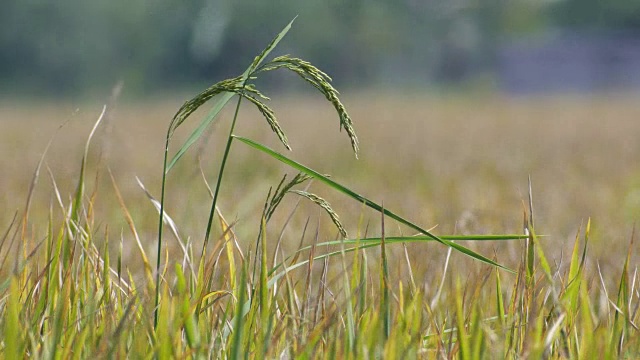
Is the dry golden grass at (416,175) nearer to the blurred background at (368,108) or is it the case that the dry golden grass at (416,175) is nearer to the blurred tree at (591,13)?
the blurred background at (368,108)

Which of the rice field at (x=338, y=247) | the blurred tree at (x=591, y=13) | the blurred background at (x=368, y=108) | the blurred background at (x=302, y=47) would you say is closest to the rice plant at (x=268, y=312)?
the rice field at (x=338, y=247)

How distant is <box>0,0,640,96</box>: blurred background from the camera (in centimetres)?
2095

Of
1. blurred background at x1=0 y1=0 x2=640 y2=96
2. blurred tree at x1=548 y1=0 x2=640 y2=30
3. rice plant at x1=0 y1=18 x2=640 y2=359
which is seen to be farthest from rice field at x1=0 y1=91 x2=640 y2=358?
blurred tree at x1=548 y1=0 x2=640 y2=30

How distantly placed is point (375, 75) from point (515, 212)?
22371mm

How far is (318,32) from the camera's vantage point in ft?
78.6

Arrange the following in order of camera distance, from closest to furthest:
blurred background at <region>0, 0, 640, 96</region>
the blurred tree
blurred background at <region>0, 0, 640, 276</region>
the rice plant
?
the rice plant
blurred background at <region>0, 0, 640, 276</region>
blurred background at <region>0, 0, 640, 96</region>
the blurred tree

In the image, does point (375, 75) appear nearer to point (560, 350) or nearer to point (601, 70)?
point (601, 70)

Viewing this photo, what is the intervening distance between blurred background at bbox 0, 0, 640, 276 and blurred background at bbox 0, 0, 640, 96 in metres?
0.05

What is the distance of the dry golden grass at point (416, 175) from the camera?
8.98ft

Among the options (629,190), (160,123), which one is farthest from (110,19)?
(629,190)

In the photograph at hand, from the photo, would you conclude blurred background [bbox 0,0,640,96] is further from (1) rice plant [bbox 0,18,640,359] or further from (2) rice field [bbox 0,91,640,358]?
(1) rice plant [bbox 0,18,640,359]

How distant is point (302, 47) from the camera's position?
23875mm

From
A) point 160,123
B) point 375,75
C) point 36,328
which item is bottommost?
point 36,328

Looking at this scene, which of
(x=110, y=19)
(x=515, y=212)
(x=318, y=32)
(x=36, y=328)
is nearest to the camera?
(x=36, y=328)
